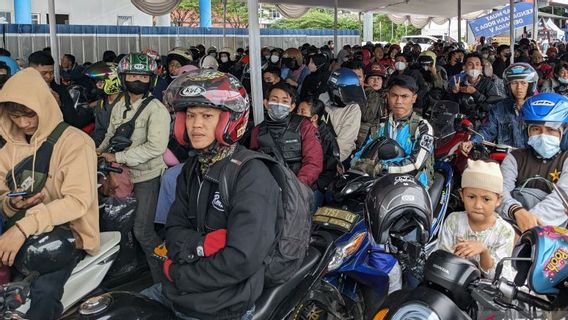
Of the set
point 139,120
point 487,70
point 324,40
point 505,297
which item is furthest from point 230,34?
point 505,297

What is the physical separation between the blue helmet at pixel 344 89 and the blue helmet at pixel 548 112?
2.19m

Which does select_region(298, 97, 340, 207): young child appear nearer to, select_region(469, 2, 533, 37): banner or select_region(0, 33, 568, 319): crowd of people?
select_region(0, 33, 568, 319): crowd of people

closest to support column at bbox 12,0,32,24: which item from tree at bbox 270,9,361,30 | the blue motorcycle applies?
the blue motorcycle

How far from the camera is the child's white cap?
10.3 ft

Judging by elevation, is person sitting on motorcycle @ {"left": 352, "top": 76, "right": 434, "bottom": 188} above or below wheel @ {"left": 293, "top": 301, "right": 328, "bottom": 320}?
above

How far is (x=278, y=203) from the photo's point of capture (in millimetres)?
2549

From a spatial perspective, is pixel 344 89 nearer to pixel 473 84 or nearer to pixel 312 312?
pixel 312 312

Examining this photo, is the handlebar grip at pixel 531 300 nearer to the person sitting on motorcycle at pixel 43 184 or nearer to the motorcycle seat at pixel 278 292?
the motorcycle seat at pixel 278 292

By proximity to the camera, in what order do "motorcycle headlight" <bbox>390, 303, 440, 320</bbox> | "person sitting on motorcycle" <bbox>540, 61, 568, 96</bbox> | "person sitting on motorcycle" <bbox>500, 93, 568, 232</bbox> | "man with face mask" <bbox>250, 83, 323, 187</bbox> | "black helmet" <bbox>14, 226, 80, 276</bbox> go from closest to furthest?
1. "motorcycle headlight" <bbox>390, 303, 440, 320</bbox>
2. "black helmet" <bbox>14, 226, 80, 276</bbox>
3. "person sitting on motorcycle" <bbox>500, 93, 568, 232</bbox>
4. "man with face mask" <bbox>250, 83, 323, 187</bbox>
5. "person sitting on motorcycle" <bbox>540, 61, 568, 96</bbox>

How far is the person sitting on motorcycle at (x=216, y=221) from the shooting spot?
2.40m

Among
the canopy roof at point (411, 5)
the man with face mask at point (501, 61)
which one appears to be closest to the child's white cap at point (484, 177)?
the man with face mask at point (501, 61)

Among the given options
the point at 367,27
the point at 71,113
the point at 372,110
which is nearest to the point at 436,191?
the point at 372,110

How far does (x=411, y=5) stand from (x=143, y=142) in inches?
864

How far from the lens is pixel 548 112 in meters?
3.74
